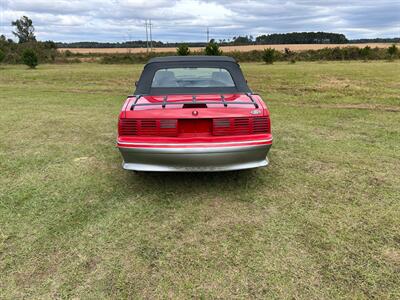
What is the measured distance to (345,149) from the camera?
18.1 ft

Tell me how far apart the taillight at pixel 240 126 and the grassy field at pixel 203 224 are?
0.77 m

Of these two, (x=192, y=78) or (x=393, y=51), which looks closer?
(x=192, y=78)

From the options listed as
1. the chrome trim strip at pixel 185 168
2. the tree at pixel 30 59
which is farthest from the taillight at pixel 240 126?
the tree at pixel 30 59

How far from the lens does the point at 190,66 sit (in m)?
4.87

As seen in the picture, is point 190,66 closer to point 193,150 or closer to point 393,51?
point 193,150

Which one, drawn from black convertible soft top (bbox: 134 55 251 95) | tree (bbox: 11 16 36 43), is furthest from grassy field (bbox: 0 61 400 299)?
tree (bbox: 11 16 36 43)

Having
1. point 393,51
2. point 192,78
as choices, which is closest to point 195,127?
point 192,78

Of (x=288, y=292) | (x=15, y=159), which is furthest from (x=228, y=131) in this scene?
(x=15, y=159)

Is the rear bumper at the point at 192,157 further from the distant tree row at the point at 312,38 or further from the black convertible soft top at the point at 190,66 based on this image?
the distant tree row at the point at 312,38

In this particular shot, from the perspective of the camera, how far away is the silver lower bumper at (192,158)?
3553 mm

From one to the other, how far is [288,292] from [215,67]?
328 centimetres

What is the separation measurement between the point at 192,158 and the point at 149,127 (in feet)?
1.83

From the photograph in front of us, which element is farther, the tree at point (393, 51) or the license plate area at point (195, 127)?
the tree at point (393, 51)

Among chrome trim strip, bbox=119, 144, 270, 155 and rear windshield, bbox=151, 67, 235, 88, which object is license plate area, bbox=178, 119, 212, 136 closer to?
chrome trim strip, bbox=119, 144, 270, 155
